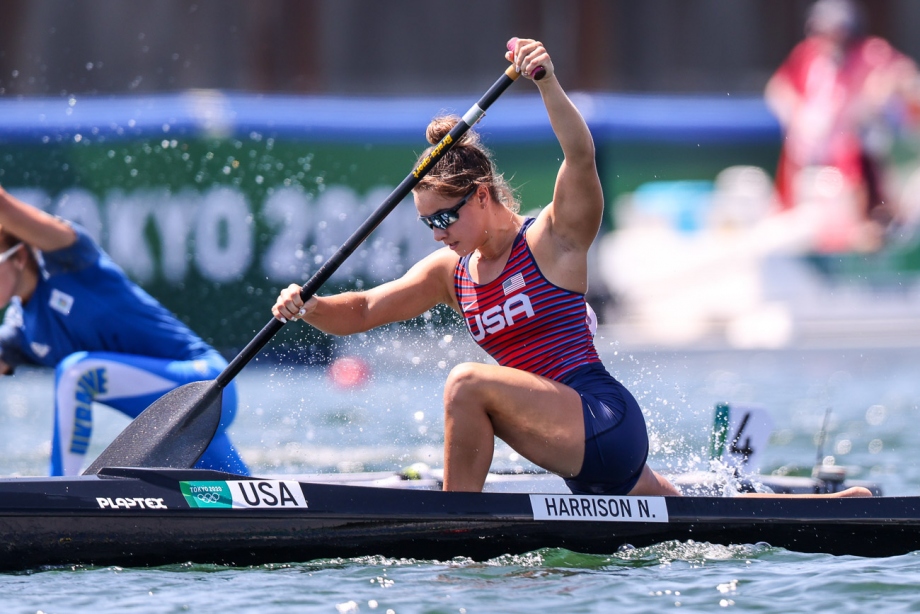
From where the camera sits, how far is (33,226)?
16.5 ft

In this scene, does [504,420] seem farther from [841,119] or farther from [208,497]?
[841,119]

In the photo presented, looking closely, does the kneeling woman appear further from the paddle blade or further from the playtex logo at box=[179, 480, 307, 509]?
the paddle blade

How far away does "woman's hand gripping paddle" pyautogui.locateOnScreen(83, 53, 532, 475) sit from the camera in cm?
448

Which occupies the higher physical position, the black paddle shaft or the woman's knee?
the black paddle shaft

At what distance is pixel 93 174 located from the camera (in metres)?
9.66

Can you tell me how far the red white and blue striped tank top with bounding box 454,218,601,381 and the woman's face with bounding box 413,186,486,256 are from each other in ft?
0.55

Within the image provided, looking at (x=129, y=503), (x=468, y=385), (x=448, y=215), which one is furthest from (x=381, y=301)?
(x=129, y=503)

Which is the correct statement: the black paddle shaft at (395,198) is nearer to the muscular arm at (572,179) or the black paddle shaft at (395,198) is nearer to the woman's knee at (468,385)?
the muscular arm at (572,179)

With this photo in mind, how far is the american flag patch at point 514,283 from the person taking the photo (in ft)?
14.2

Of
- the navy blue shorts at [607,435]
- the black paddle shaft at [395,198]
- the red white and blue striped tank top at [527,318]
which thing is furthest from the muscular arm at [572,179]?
the navy blue shorts at [607,435]

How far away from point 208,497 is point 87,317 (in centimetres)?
143

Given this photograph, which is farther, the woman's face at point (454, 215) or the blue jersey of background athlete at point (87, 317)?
the blue jersey of background athlete at point (87, 317)

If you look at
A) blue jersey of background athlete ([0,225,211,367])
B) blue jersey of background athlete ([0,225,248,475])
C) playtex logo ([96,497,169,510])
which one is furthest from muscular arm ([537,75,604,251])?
blue jersey of background athlete ([0,225,211,367])

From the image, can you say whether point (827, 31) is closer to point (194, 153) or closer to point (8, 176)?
point (194, 153)
